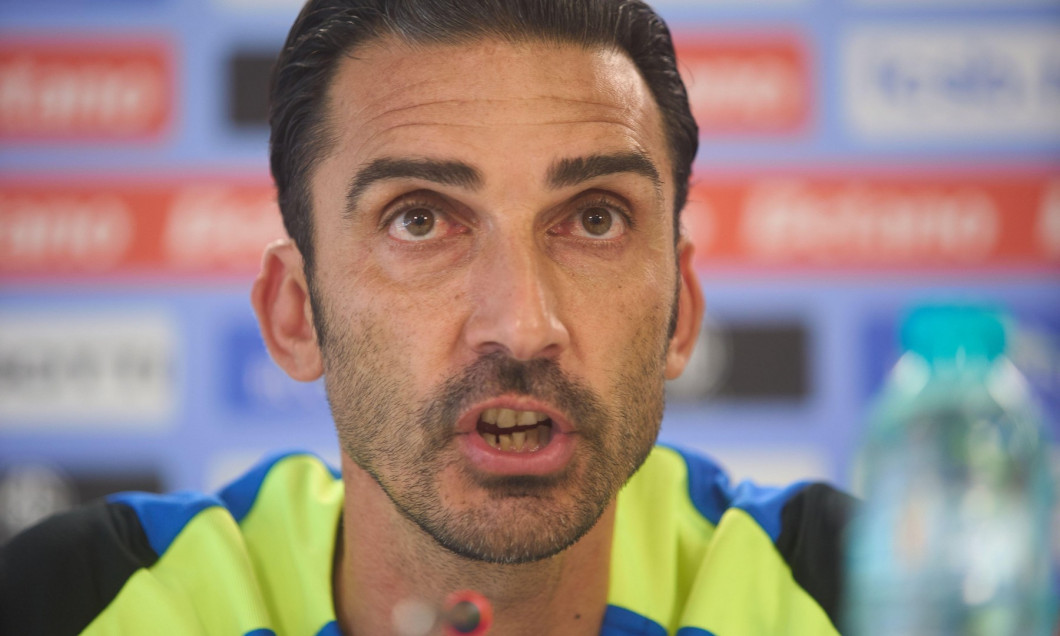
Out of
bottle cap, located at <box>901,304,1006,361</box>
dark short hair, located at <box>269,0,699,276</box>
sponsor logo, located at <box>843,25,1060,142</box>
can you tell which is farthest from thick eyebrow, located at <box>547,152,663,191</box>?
sponsor logo, located at <box>843,25,1060,142</box>

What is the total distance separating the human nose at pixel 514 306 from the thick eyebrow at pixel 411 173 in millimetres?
77

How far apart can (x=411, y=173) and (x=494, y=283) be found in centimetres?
17

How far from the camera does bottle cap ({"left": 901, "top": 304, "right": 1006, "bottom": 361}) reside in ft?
2.31

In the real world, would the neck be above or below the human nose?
below

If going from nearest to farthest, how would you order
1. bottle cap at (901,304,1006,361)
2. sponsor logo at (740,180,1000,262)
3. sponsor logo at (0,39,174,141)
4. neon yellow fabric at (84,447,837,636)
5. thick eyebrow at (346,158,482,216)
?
bottle cap at (901,304,1006,361) → thick eyebrow at (346,158,482,216) → neon yellow fabric at (84,447,837,636) → sponsor logo at (740,180,1000,262) → sponsor logo at (0,39,174,141)

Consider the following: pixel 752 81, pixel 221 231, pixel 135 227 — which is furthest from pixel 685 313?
pixel 135 227

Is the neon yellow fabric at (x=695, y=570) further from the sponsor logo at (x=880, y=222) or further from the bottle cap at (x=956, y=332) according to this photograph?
the sponsor logo at (x=880, y=222)

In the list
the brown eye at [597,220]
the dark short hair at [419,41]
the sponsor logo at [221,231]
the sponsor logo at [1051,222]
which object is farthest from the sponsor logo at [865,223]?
the brown eye at [597,220]

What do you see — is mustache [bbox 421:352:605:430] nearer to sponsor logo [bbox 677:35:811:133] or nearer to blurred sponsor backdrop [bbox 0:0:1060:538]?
blurred sponsor backdrop [bbox 0:0:1060:538]

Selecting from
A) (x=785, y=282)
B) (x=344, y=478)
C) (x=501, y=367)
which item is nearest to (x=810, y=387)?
(x=785, y=282)

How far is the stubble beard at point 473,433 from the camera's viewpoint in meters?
1.03

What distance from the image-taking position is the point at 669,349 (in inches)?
48.9

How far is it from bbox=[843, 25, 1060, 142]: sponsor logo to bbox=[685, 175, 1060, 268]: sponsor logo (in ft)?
0.39

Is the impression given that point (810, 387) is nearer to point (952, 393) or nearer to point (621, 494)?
point (621, 494)
